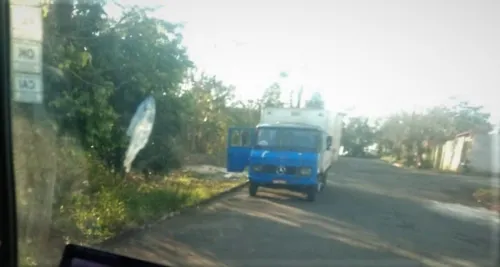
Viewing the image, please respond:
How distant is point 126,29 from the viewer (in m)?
6.88

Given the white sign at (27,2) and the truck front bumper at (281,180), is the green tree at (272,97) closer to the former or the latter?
the truck front bumper at (281,180)

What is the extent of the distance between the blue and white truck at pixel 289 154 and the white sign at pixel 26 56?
270 cm

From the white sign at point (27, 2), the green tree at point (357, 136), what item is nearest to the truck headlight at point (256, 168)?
the green tree at point (357, 136)

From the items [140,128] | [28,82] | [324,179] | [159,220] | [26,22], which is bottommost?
[159,220]

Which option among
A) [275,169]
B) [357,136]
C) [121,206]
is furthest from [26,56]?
[275,169]

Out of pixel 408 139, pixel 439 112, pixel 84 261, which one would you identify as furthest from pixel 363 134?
pixel 84 261

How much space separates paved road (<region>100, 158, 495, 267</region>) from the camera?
15.9ft

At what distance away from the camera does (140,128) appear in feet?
22.8

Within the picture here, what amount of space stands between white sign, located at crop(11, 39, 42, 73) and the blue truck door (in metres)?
2.45

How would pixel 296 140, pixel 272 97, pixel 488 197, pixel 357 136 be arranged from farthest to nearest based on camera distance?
pixel 296 140 → pixel 272 97 → pixel 357 136 → pixel 488 197

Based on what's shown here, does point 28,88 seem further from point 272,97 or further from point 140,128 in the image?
point 272,97

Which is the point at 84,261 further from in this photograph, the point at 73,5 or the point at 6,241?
the point at 73,5

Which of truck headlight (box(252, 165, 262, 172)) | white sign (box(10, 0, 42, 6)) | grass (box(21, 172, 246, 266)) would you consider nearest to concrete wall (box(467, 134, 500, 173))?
truck headlight (box(252, 165, 262, 172))

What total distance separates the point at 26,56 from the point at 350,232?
3908 millimetres
